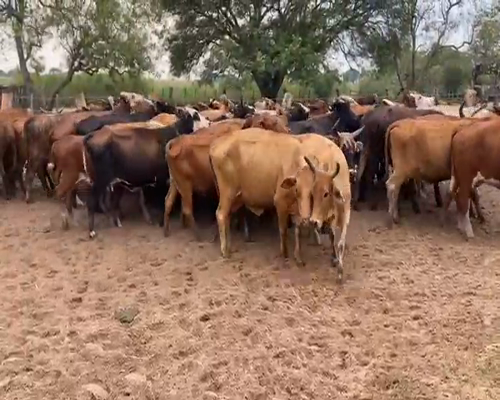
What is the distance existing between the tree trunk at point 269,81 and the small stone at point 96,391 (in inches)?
934

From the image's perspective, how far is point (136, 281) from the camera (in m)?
6.95

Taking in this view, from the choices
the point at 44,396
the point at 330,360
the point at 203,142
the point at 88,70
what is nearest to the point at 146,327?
the point at 44,396

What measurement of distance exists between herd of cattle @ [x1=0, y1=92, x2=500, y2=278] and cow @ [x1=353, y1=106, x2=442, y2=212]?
2 centimetres

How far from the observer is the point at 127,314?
602 centimetres

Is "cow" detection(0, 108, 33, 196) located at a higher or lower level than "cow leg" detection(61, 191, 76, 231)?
higher

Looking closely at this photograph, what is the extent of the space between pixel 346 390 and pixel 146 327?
182 centimetres

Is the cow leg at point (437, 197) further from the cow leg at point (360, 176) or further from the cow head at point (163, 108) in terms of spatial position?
the cow head at point (163, 108)

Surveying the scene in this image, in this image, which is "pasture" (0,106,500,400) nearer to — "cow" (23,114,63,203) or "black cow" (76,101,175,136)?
"black cow" (76,101,175,136)

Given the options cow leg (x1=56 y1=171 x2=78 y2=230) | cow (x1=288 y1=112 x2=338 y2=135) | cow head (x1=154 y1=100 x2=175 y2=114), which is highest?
cow head (x1=154 y1=100 x2=175 y2=114)

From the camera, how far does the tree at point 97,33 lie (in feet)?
86.2

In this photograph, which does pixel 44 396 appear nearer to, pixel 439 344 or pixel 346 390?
pixel 346 390

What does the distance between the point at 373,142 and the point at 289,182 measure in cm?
363

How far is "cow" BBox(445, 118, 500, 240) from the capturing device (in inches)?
321

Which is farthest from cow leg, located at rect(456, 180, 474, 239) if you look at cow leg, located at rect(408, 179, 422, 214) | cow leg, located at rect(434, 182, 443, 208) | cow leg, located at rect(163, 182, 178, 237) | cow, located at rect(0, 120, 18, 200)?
cow, located at rect(0, 120, 18, 200)
